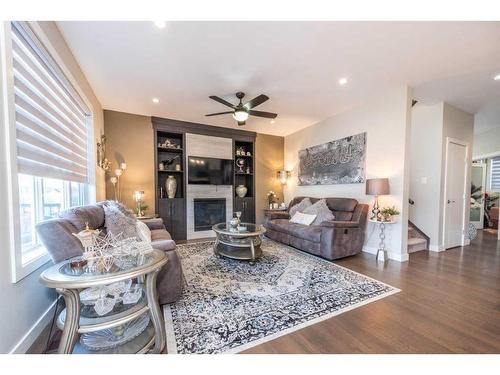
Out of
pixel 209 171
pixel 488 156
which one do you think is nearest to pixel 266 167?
pixel 209 171

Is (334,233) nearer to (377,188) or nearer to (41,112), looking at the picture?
(377,188)

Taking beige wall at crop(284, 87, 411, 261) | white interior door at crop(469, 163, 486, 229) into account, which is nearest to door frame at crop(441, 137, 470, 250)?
beige wall at crop(284, 87, 411, 261)

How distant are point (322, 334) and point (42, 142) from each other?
2.73 m

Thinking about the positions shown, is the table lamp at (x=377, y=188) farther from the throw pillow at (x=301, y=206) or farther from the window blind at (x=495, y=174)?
the window blind at (x=495, y=174)

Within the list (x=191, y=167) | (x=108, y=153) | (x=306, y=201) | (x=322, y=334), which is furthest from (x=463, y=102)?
(x=108, y=153)

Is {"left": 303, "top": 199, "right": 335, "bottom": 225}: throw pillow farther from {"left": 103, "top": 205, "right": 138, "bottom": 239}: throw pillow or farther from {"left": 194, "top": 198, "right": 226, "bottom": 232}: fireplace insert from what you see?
{"left": 103, "top": 205, "right": 138, "bottom": 239}: throw pillow

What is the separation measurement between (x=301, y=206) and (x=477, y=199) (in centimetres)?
542

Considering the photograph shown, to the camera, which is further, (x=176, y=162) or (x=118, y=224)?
(x=176, y=162)

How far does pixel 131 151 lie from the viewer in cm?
428

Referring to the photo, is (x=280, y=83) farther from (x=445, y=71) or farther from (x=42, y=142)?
(x=42, y=142)

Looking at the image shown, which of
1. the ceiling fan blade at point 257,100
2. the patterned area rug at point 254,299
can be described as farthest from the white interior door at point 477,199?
the ceiling fan blade at point 257,100

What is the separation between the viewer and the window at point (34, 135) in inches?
50.3

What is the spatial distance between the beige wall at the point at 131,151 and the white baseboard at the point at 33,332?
2849 millimetres

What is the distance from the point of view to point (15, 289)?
1278 mm
